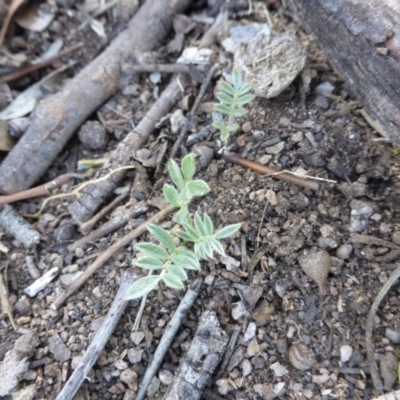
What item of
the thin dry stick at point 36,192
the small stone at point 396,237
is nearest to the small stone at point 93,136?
the thin dry stick at point 36,192

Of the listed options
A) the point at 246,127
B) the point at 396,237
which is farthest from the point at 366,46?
the point at 396,237

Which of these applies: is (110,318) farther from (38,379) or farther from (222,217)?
(222,217)

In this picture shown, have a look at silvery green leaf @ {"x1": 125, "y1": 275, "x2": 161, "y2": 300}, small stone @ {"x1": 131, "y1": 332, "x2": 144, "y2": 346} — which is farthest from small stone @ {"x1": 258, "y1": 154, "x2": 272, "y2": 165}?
small stone @ {"x1": 131, "y1": 332, "x2": 144, "y2": 346}

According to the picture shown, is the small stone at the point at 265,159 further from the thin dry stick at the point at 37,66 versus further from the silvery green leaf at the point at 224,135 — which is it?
the thin dry stick at the point at 37,66

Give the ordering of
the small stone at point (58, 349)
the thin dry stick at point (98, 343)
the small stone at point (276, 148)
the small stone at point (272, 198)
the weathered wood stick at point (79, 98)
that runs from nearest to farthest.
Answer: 1. the thin dry stick at point (98, 343)
2. the small stone at point (58, 349)
3. the small stone at point (272, 198)
4. the small stone at point (276, 148)
5. the weathered wood stick at point (79, 98)

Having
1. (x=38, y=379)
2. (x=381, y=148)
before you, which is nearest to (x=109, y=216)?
(x=38, y=379)

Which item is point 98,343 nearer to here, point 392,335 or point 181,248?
point 181,248
